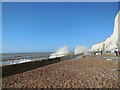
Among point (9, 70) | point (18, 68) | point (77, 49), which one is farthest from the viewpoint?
point (77, 49)

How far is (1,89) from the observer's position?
3.30 metres

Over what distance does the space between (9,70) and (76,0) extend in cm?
434

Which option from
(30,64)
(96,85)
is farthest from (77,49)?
(96,85)

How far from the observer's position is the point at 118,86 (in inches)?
132

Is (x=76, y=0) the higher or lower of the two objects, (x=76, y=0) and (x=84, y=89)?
the higher

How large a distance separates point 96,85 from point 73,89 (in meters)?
0.78

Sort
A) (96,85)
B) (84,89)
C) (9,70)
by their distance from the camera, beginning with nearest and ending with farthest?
(84,89) < (96,85) < (9,70)

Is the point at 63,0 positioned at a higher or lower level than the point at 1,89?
higher

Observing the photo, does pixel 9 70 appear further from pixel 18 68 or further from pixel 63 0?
pixel 63 0

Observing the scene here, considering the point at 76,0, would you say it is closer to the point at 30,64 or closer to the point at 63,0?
the point at 63,0

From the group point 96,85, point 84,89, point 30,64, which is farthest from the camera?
point 30,64

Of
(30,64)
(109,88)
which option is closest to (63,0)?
(109,88)

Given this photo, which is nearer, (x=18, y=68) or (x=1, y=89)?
(x=1, y=89)

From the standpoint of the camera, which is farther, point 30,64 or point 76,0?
point 30,64
